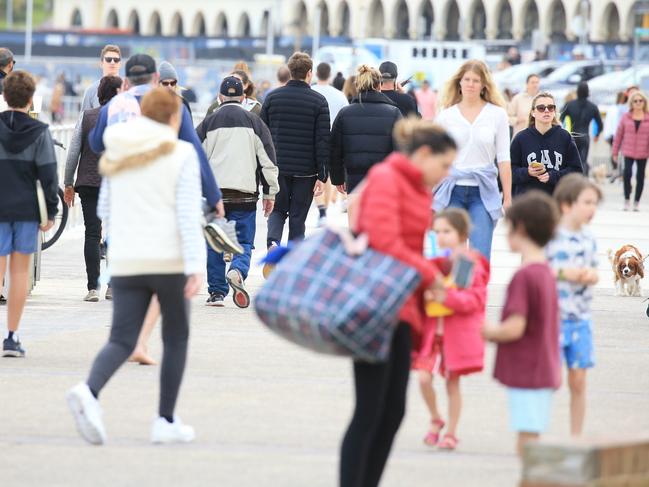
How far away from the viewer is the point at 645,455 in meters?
6.25

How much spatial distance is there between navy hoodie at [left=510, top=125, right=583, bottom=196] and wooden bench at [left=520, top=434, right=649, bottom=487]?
253 inches

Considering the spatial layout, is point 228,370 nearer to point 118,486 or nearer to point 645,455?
point 118,486

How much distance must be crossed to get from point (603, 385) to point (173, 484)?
354 centimetres

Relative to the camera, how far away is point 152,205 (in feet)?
25.0

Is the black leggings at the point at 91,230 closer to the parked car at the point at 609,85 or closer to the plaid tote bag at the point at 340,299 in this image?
the plaid tote bag at the point at 340,299

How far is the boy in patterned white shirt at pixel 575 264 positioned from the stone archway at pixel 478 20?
4347 inches

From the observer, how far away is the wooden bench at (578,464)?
5.89 m

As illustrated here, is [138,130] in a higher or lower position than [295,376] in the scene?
higher

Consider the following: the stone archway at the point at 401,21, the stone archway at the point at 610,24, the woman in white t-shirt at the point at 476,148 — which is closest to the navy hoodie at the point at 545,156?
the woman in white t-shirt at the point at 476,148

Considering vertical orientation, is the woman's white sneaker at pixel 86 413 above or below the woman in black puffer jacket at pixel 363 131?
below

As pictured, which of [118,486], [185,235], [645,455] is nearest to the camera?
[645,455]

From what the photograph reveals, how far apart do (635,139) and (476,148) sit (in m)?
14.6

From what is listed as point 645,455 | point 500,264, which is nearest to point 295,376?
point 645,455

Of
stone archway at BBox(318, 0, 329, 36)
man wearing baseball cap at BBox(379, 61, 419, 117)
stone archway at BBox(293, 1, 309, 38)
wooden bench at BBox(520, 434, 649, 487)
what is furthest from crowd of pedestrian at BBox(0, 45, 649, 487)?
stone archway at BBox(318, 0, 329, 36)
